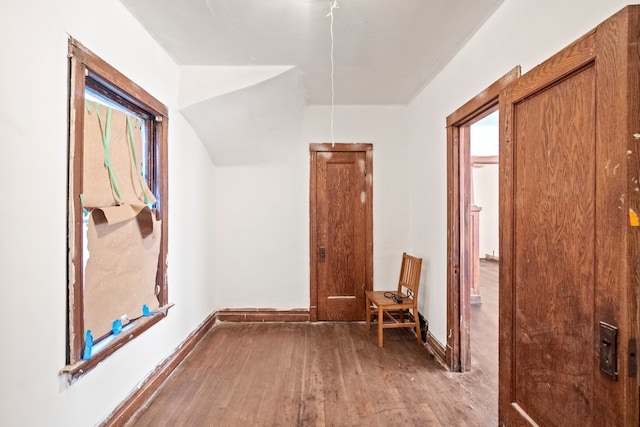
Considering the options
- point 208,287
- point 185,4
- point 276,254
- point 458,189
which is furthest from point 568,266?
point 208,287

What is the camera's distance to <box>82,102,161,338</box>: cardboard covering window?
164 centimetres

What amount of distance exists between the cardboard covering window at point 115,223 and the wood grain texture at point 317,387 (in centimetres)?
71

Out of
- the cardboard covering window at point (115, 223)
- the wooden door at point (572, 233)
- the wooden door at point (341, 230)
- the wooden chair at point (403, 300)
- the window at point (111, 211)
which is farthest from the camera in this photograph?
the wooden door at point (341, 230)

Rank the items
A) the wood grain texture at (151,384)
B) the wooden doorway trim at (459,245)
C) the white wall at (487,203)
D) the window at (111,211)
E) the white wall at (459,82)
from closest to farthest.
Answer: the white wall at (459,82) < the window at (111,211) < the wood grain texture at (151,384) < the wooden doorway trim at (459,245) < the white wall at (487,203)

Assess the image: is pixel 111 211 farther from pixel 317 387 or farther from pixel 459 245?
pixel 459 245

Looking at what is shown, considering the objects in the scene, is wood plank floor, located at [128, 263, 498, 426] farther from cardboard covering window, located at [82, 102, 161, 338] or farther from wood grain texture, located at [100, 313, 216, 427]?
cardboard covering window, located at [82, 102, 161, 338]

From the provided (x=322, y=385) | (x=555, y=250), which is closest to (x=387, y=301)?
(x=322, y=385)

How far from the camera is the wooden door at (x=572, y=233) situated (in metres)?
1.02

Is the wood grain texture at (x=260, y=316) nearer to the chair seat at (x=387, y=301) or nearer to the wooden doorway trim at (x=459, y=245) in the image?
the chair seat at (x=387, y=301)

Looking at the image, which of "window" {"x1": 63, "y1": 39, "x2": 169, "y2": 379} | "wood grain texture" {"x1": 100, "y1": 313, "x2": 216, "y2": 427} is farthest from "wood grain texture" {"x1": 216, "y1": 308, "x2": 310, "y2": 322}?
"window" {"x1": 63, "y1": 39, "x2": 169, "y2": 379}

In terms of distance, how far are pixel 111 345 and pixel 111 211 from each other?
74 centimetres

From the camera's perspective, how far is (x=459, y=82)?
7.90 ft

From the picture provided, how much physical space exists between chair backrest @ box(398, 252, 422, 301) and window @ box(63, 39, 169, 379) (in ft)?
7.28

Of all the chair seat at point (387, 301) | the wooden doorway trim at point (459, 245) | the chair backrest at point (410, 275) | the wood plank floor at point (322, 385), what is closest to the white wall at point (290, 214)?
the chair backrest at point (410, 275)
